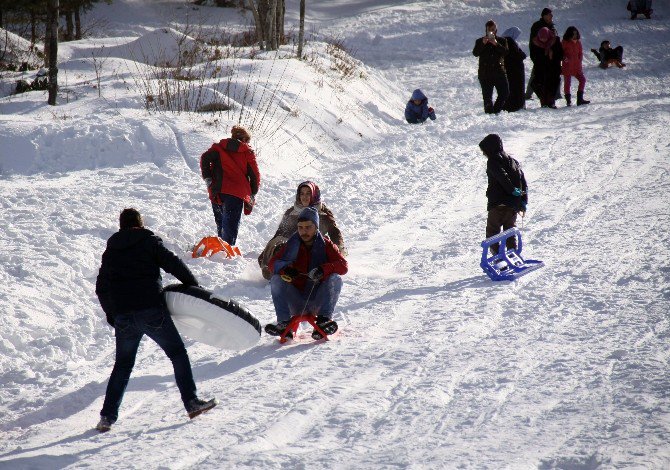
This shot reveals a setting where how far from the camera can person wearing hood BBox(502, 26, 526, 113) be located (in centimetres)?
1705

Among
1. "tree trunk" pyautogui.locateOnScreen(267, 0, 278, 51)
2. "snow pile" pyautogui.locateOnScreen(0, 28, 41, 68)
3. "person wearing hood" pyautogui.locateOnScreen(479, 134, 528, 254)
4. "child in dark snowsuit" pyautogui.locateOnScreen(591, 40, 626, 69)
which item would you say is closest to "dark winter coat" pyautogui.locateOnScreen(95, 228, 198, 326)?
"person wearing hood" pyautogui.locateOnScreen(479, 134, 528, 254)

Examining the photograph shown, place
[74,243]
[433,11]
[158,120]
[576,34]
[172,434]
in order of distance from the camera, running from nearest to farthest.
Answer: [172,434], [74,243], [158,120], [576,34], [433,11]

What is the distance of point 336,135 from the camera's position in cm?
1475

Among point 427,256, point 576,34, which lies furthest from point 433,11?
point 427,256

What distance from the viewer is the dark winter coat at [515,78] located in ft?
55.9

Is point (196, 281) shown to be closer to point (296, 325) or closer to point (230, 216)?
point (296, 325)

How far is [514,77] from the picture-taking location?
17.0 metres

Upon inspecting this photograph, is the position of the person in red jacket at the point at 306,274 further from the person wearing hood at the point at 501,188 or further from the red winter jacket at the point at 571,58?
the red winter jacket at the point at 571,58

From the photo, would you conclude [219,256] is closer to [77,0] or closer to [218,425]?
[218,425]

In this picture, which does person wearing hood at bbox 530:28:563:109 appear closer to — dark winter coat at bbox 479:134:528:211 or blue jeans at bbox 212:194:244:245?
dark winter coat at bbox 479:134:528:211

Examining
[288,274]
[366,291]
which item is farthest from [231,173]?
[288,274]

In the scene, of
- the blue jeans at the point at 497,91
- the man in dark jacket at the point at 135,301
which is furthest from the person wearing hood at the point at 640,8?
the man in dark jacket at the point at 135,301

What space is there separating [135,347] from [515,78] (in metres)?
13.7

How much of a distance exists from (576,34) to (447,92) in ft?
12.5
